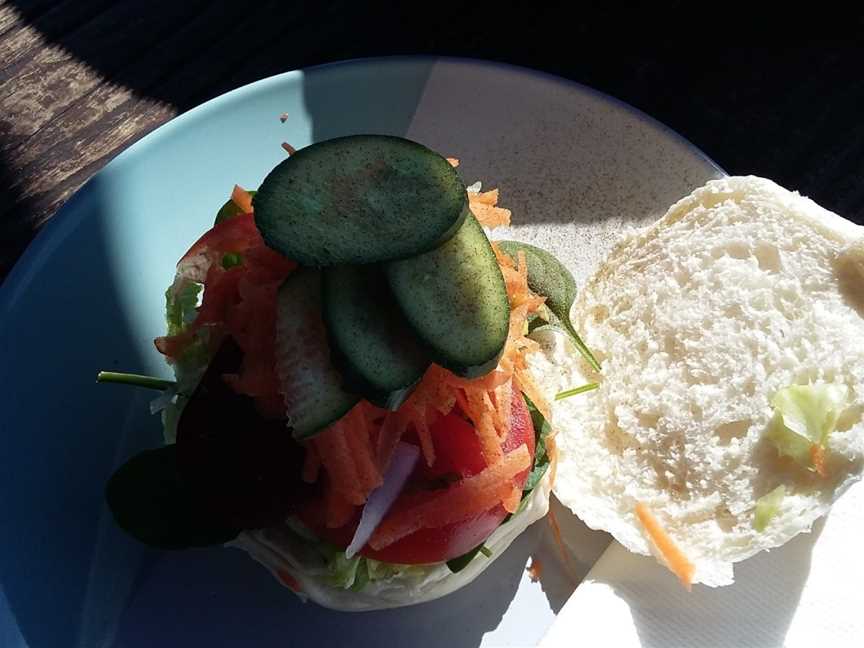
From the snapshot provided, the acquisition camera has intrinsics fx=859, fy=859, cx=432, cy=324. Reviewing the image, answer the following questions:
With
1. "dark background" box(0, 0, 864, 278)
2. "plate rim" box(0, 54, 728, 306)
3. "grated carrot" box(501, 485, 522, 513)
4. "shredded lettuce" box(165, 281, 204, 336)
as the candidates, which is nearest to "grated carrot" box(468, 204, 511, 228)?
"grated carrot" box(501, 485, 522, 513)

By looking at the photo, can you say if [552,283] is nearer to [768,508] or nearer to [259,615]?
[768,508]

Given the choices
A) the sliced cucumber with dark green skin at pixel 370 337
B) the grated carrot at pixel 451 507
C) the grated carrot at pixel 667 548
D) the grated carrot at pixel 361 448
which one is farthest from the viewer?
the grated carrot at pixel 667 548

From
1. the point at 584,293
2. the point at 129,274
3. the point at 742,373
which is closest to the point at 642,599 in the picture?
the point at 742,373

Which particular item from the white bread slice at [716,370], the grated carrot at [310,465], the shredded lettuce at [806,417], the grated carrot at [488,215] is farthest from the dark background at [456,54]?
the grated carrot at [310,465]

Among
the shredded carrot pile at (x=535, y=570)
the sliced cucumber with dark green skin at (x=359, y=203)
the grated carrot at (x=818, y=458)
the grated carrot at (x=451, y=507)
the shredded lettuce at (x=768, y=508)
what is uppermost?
the sliced cucumber with dark green skin at (x=359, y=203)

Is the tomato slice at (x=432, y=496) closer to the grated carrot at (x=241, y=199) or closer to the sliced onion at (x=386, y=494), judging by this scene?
the sliced onion at (x=386, y=494)

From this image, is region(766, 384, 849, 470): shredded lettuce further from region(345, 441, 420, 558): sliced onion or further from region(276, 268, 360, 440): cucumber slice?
region(276, 268, 360, 440): cucumber slice
